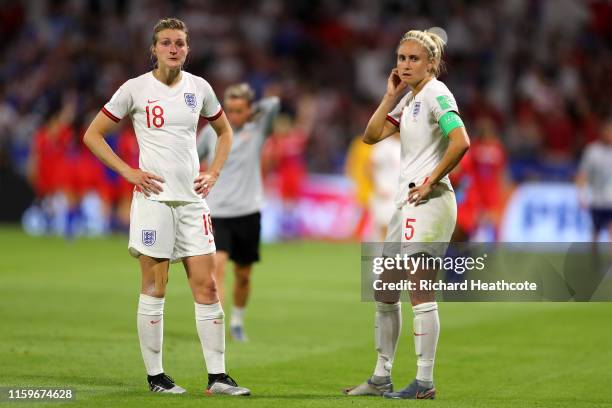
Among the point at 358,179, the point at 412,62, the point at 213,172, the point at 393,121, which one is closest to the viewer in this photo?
the point at 412,62

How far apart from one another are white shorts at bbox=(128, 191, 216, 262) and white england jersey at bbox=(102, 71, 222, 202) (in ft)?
0.24

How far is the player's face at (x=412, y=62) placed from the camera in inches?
314

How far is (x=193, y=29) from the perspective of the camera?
29.6 metres

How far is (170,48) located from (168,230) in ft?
3.99

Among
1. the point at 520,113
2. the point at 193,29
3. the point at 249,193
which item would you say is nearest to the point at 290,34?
the point at 193,29

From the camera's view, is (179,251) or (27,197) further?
(27,197)

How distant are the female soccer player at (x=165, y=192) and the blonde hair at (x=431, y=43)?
5.00 feet

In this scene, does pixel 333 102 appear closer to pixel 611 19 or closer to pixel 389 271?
pixel 611 19

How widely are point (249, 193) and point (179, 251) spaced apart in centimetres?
383

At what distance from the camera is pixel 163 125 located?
811 cm

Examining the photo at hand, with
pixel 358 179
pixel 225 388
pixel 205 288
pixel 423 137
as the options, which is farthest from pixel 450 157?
pixel 358 179

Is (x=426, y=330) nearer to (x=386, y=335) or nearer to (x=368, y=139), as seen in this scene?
(x=386, y=335)

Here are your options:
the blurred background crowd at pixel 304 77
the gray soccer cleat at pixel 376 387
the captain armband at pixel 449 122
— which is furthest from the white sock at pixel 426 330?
the blurred background crowd at pixel 304 77

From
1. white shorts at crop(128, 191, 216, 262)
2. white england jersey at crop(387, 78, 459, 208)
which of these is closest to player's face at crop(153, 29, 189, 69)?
white shorts at crop(128, 191, 216, 262)
